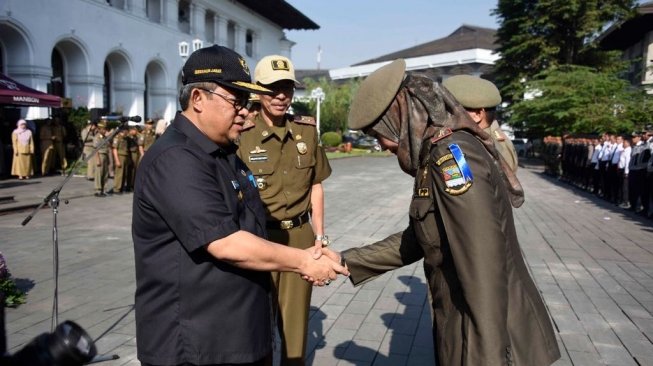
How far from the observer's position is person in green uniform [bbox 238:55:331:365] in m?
3.18

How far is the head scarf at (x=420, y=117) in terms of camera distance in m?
1.89

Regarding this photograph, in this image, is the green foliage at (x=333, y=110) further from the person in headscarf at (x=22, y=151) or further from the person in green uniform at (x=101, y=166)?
the person in green uniform at (x=101, y=166)

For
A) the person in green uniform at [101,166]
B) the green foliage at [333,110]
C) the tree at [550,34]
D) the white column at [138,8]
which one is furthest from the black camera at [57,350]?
the green foliage at [333,110]

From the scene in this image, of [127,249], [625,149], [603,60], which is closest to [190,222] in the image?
[127,249]

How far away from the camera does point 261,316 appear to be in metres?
2.04

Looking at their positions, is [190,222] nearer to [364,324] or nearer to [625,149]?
[364,324]

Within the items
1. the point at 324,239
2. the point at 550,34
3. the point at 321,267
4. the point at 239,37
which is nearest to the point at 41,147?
the point at 324,239

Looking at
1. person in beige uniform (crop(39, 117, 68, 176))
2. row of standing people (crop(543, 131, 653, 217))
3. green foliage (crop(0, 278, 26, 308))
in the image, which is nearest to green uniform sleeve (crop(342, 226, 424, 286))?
green foliage (crop(0, 278, 26, 308))

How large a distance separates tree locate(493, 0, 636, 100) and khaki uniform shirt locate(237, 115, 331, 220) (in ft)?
104

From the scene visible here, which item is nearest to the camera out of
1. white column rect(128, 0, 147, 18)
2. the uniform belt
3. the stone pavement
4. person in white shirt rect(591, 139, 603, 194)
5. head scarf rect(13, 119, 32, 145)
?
the uniform belt

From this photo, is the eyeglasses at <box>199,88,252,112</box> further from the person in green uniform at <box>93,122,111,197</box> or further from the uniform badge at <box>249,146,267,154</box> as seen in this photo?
the person in green uniform at <box>93,122,111,197</box>

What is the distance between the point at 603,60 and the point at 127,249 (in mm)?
33690

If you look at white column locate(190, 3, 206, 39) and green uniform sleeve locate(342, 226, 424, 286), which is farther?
white column locate(190, 3, 206, 39)

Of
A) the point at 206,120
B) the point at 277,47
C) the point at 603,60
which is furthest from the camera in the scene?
the point at 277,47
